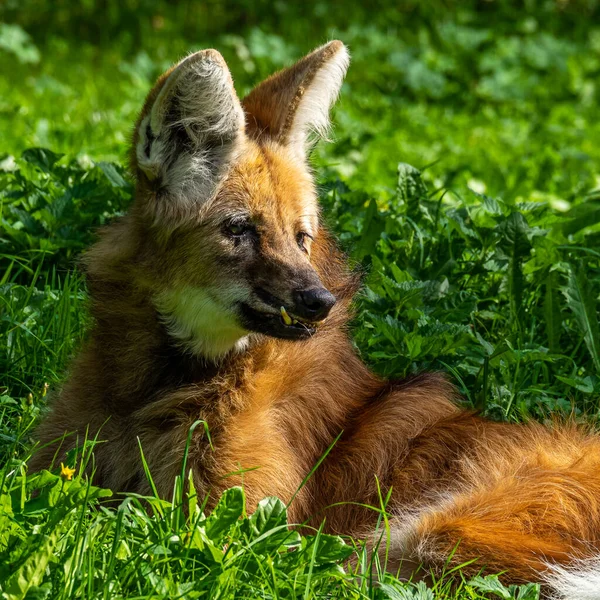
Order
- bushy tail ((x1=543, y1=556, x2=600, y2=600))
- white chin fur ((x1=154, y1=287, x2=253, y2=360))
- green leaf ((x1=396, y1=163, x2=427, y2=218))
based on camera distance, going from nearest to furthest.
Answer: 1. bushy tail ((x1=543, y1=556, x2=600, y2=600))
2. white chin fur ((x1=154, y1=287, x2=253, y2=360))
3. green leaf ((x1=396, y1=163, x2=427, y2=218))

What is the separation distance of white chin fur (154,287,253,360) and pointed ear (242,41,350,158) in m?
0.61

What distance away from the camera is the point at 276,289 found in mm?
3055

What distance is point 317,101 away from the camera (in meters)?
3.51

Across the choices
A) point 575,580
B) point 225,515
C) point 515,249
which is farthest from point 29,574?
point 515,249

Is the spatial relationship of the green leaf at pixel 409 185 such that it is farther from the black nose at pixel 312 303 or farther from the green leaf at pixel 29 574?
the green leaf at pixel 29 574

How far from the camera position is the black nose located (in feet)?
9.80

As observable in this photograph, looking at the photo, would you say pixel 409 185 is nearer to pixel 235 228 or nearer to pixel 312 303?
pixel 235 228

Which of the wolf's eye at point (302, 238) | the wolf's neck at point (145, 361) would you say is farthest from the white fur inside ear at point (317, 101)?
the wolf's neck at point (145, 361)

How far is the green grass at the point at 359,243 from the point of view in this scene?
2.48 m

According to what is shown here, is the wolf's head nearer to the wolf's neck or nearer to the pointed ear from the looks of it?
the wolf's neck

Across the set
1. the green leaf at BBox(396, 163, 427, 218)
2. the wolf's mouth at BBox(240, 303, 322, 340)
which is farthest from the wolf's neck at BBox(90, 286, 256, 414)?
the green leaf at BBox(396, 163, 427, 218)

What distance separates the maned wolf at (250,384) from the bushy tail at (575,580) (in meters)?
0.16

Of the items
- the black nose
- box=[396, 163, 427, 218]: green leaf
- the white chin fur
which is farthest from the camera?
box=[396, 163, 427, 218]: green leaf

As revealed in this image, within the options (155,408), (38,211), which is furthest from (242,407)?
(38,211)
